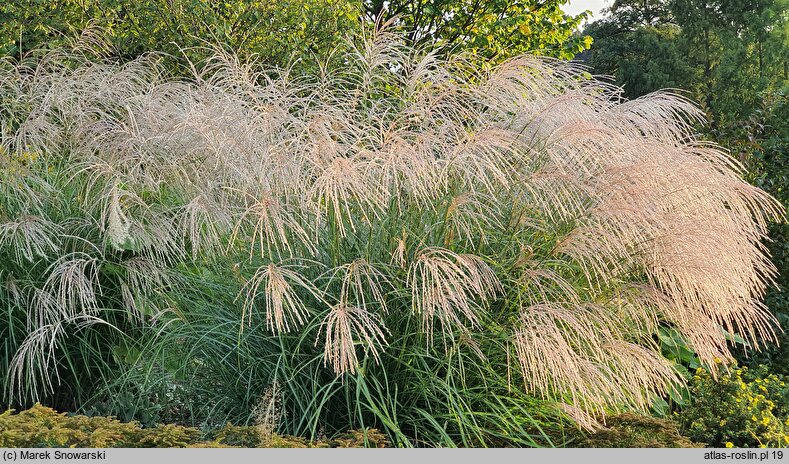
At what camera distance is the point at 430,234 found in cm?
352

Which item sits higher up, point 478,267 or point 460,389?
point 478,267

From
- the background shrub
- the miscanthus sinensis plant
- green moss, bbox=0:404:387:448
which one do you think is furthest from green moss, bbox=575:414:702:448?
green moss, bbox=0:404:387:448

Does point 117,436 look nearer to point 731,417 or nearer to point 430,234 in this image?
point 430,234

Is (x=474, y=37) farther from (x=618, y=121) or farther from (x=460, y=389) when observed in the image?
(x=460, y=389)

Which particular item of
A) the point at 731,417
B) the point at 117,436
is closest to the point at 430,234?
the point at 117,436

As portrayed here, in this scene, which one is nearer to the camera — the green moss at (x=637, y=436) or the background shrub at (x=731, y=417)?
the green moss at (x=637, y=436)

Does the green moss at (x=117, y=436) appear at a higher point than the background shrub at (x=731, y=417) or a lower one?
higher

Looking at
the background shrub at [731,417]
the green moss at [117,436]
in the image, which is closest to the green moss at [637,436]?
the background shrub at [731,417]

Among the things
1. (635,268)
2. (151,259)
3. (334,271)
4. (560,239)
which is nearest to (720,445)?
(635,268)

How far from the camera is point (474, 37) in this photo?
1048 cm

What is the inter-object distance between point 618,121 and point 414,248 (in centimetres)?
132

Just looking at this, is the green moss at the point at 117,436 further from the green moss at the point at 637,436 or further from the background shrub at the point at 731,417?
the background shrub at the point at 731,417

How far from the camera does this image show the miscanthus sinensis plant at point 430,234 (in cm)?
318

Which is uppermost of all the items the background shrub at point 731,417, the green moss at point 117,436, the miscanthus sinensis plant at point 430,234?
the miscanthus sinensis plant at point 430,234
